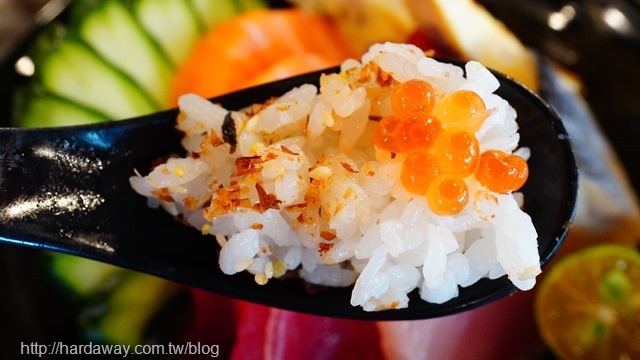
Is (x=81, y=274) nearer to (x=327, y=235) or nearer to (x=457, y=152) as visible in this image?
(x=327, y=235)

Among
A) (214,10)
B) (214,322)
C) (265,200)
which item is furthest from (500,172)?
(214,10)

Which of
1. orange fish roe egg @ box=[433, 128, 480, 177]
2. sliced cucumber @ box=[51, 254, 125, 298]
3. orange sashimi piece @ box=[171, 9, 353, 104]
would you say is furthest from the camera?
orange sashimi piece @ box=[171, 9, 353, 104]

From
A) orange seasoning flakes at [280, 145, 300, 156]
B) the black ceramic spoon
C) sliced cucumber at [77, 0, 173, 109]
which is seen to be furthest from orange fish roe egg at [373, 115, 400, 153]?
sliced cucumber at [77, 0, 173, 109]

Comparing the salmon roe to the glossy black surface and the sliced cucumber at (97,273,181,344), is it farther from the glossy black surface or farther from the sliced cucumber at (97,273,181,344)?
the glossy black surface

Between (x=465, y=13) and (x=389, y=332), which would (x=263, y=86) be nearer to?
(x=389, y=332)

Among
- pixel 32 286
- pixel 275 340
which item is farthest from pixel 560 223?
pixel 32 286

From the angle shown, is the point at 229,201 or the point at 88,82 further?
the point at 88,82
